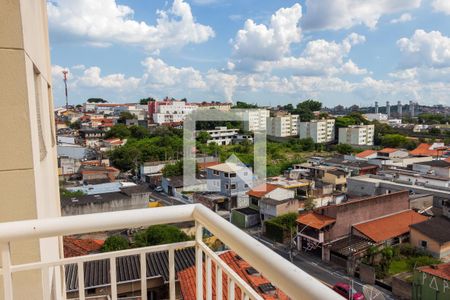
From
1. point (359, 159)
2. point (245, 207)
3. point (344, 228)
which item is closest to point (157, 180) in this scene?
point (245, 207)

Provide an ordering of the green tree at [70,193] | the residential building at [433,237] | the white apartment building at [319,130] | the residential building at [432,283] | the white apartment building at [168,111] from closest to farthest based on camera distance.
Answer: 1. the residential building at [432,283]
2. the residential building at [433,237]
3. the green tree at [70,193]
4. the white apartment building at [319,130]
5. the white apartment building at [168,111]

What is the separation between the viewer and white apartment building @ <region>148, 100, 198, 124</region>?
3584 cm

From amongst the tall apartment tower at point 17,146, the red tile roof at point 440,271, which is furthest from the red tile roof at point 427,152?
the tall apartment tower at point 17,146

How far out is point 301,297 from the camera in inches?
18.5

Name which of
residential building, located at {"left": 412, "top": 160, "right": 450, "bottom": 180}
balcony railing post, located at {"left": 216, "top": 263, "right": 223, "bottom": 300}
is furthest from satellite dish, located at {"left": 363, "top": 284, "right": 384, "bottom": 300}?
residential building, located at {"left": 412, "top": 160, "right": 450, "bottom": 180}

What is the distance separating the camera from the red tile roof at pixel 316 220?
9.67 metres

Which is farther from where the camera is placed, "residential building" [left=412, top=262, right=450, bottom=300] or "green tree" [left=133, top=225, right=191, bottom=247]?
"green tree" [left=133, top=225, right=191, bottom=247]

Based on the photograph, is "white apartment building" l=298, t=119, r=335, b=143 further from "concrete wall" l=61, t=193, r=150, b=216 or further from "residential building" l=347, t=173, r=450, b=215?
"concrete wall" l=61, t=193, r=150, b=216

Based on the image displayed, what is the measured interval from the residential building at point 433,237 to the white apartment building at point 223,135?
15.5m

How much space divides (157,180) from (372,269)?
11785 mm

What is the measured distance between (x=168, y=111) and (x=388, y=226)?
30368 millimetres

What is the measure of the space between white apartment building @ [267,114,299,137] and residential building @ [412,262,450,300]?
935 inches

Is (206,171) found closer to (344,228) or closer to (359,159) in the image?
(344,228)

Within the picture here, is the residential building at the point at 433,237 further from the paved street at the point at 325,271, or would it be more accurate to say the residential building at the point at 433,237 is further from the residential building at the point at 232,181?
the residential building at the point at 232,181
